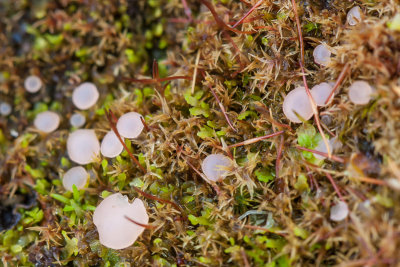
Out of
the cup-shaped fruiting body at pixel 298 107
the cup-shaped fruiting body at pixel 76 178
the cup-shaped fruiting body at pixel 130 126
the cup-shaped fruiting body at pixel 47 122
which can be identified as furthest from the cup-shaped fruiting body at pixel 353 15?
the cup-shaped fruiting body at pixel 47 122

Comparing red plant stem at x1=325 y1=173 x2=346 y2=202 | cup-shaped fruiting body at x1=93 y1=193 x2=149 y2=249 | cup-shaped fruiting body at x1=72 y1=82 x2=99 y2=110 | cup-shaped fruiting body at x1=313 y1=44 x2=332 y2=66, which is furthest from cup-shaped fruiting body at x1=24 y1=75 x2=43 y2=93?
red plant stem at x1=325 y1=173 x2=346 y2=202

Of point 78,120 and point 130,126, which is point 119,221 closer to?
point 130,126

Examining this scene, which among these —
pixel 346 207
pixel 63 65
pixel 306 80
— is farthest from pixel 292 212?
pixel 63 65

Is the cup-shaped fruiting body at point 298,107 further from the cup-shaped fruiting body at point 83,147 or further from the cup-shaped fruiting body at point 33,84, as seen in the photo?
the cup-shaped fruiting body at point 33,84

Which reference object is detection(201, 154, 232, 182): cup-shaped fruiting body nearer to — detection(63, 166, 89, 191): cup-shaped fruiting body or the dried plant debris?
the dried plant debris

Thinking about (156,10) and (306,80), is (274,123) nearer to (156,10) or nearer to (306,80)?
(306,80)

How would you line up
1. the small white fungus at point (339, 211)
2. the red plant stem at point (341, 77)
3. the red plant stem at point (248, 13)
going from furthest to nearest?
the red plant stem at point (248, 13) < the red plant stem at point (341, 77) < the small white fungus at point (339, 211)
